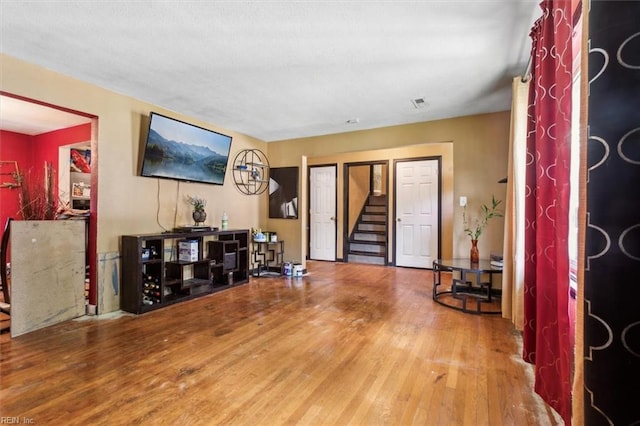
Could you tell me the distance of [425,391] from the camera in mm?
1854

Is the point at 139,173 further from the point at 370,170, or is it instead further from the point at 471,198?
the point at 370,170

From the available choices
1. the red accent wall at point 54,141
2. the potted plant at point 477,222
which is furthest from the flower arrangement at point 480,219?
the red accent wall at point 54,141

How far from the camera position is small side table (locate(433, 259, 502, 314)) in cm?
328

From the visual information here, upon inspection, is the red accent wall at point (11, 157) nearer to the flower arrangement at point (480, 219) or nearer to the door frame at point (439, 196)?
the door frame at point (439, 196)

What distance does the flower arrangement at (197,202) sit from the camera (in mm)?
4145

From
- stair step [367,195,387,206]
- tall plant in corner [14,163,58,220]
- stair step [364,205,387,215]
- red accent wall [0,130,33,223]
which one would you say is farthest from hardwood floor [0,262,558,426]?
stair step [367,195,387,206]

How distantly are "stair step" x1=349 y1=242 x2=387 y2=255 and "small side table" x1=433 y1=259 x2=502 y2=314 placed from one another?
2.39m

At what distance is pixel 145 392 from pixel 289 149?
4.39m

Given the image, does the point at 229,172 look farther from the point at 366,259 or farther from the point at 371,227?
the point at 371,227

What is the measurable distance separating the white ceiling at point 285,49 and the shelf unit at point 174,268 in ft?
5.63

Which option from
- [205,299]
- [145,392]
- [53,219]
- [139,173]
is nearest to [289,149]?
[139,173]

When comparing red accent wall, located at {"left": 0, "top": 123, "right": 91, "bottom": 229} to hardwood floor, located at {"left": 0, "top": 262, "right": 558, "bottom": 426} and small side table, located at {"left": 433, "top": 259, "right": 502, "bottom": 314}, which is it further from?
small side table, located at {"left": 433, "top": 259, "right": 502, "bottom": 314}

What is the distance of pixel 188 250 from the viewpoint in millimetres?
3883

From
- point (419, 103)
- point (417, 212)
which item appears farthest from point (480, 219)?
point (417, 212)
